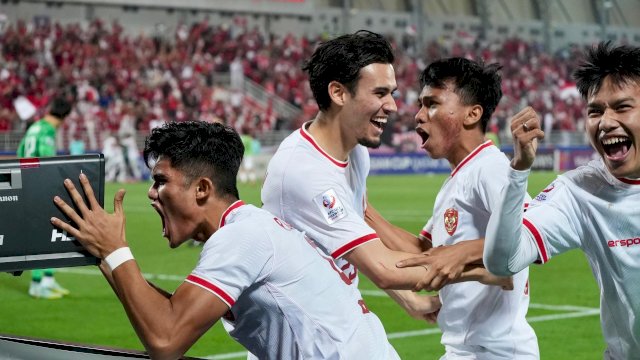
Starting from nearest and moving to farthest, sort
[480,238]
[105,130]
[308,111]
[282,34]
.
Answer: [480,238], [105,130], [308,111], [282,34]

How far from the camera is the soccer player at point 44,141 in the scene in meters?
11.3

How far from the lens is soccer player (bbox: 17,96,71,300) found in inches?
444

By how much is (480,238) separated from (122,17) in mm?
42276

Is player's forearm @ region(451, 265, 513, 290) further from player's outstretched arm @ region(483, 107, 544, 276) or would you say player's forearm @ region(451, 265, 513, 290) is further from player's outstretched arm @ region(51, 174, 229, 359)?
player's outstretched arm @ region(51, 174, 229, 359)

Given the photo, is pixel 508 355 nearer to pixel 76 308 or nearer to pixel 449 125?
pixel 449 125

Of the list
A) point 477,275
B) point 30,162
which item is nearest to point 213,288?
point 30,162

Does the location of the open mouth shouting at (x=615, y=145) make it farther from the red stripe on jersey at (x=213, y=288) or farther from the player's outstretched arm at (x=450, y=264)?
the red stripe on jersey at (x=213, y=288)

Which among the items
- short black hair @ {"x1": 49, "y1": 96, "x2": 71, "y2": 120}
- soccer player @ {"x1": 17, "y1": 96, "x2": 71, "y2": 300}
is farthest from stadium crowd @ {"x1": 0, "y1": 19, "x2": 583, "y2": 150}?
short black hair @ {"x1": 49, "y1": 96, "x2": 71, "y2": 120}

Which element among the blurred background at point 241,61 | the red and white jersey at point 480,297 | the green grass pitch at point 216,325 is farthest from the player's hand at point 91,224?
the blurred background at point 241,61

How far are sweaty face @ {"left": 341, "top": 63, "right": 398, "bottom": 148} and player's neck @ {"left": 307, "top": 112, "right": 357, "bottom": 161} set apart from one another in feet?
0.14

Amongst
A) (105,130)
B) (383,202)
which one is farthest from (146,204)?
(105,130)

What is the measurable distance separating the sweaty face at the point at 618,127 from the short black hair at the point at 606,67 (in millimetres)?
37

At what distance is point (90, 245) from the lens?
10.8ft

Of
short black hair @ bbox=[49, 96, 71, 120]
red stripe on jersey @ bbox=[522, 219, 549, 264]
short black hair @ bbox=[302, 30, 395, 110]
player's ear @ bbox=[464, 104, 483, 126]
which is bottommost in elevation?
short black hair @ bbox=[49, 96, 71, 120]
